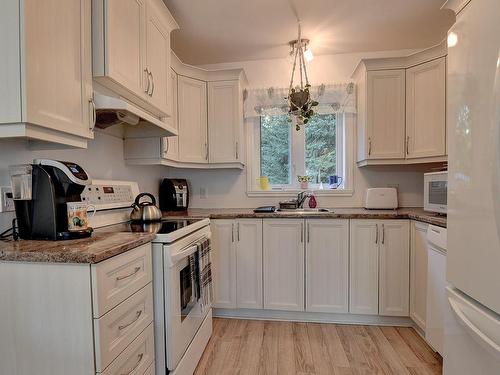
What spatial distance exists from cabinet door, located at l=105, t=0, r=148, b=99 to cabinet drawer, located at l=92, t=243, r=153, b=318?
88cm

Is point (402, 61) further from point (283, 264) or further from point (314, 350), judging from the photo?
point (314, 350)

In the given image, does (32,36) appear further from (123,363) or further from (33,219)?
(123,363)

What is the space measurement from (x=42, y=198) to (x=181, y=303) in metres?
0.88

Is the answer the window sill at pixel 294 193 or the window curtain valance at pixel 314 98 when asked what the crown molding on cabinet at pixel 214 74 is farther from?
the window sill at pixel 294 193

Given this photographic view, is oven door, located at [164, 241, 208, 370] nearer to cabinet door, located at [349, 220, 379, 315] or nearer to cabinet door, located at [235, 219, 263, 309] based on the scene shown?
cabinet door, located at [235, 219, 263, 309]

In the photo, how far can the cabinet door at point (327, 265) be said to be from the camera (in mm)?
2305

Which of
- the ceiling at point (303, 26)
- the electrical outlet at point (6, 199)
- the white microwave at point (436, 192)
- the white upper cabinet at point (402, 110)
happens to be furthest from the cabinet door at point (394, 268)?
the electrical outlet at point (6, 199)

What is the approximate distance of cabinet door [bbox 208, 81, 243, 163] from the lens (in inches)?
106

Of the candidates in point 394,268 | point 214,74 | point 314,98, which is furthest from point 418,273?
point 214,74

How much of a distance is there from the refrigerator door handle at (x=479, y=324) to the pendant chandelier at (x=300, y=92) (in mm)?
1604

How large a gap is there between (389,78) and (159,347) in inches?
106

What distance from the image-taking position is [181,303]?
5.19ft

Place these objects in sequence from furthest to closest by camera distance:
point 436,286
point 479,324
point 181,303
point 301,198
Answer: point 301,198
point 436,286
point 181,303
point 479,324

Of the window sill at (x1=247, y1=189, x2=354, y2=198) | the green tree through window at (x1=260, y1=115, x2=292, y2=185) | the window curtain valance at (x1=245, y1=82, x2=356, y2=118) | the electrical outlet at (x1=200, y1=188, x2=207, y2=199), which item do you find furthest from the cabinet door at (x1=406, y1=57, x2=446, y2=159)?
the electrical outlet at (x1=200, y1=188, x2=207, y2=199)
